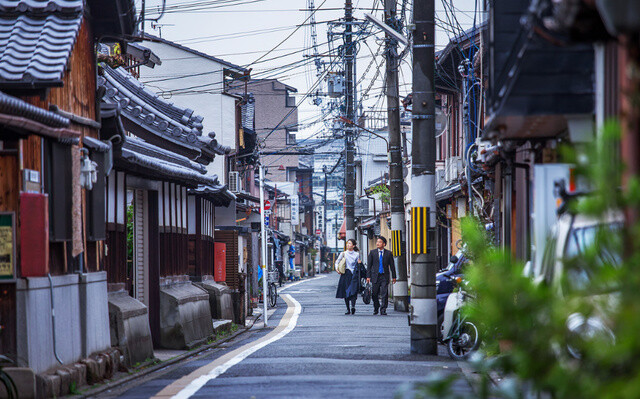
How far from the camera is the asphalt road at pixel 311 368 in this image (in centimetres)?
1070

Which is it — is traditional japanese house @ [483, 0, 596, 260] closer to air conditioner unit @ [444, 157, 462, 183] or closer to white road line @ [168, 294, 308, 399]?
white road line @ [168, 294, 308, 399]

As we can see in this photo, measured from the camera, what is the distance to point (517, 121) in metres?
9.01

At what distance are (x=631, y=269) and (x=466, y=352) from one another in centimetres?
1073

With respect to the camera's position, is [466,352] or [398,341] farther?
[398,341]

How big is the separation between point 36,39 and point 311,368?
5722 millimetres

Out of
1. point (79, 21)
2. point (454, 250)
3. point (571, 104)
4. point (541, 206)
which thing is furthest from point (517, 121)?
point (454, 250)

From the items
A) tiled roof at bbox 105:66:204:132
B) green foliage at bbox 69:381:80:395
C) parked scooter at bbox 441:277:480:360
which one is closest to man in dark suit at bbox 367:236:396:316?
tiled roof at bbox 105:66:204:132

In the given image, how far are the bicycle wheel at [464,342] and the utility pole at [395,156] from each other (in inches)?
481

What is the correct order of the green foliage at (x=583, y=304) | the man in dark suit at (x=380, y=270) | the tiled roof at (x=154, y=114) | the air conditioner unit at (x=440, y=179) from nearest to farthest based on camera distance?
the green foliage at (x=583, y=304)
the tiled roof at (x=154, y=114)
the man in dark suit at (x=380, y=270)
the air conditioner unit at (x=440, y=179)

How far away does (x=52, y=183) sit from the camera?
38.9 ft

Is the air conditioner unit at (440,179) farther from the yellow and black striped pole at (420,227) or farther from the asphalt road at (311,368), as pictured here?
the yellow and black striped pole at (420,227)

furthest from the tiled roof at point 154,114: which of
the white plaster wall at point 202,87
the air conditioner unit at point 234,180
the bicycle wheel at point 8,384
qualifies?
the air conditioner unit at point 234,180

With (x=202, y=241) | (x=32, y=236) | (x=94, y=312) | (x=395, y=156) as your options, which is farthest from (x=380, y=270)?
(x=32, y=236)

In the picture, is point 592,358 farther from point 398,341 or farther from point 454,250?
point 454,250
